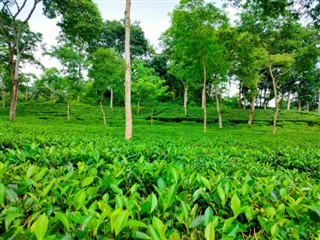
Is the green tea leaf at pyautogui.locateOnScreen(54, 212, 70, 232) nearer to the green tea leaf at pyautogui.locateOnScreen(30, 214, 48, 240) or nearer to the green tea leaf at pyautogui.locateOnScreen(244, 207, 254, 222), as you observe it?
the green tea leaf at pyautogui.locateOnScreen(30, 214, 48, 240)

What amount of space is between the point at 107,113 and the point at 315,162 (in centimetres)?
2641

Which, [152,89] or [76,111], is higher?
[152,89]

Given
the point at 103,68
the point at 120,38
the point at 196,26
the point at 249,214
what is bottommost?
the point at 249,214

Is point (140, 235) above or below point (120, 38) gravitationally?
below

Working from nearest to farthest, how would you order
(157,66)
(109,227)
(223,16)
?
(109,227) → (223,16) → (157,66)

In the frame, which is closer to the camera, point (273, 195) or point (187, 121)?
point (273, 195)

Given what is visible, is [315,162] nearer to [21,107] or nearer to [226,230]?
[226,230]

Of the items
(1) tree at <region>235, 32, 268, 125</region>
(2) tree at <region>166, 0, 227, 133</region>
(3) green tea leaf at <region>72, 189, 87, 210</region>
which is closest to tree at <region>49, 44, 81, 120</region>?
(2) tree at <region>166, 0, 227, 133</region>

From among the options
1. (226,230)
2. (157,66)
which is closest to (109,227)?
(226,230)

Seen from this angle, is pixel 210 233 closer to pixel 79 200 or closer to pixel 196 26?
pixel 79 200

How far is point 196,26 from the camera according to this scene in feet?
41.1

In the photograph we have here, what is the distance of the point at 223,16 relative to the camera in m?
12.9

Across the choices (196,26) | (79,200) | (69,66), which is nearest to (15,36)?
(69,66)

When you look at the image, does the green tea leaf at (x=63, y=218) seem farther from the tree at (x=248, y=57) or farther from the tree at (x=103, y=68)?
the tree at (x=103, y=68)
